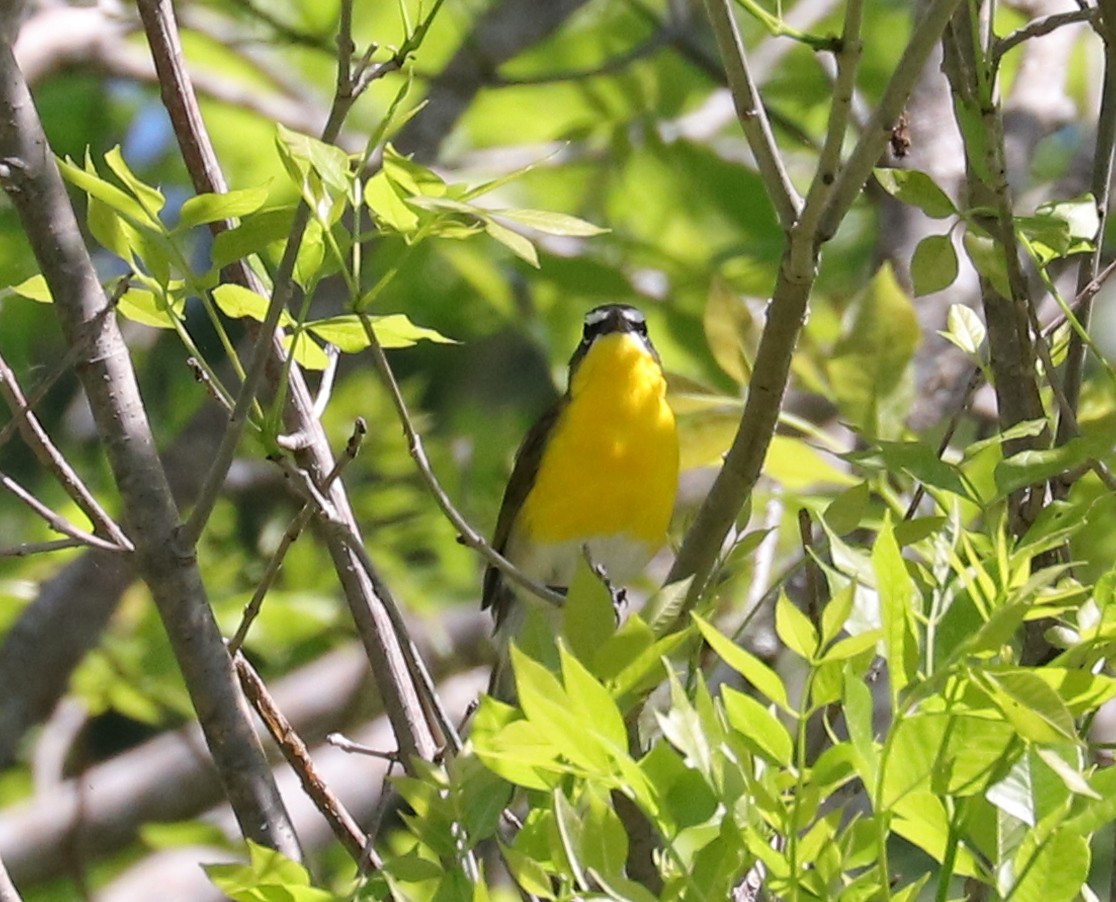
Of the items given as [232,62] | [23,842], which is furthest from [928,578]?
[232,62]

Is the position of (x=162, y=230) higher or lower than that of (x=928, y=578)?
higher

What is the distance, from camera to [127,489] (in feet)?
5.41

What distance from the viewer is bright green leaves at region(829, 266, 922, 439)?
1.66m

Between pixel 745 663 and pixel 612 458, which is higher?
pixel 612 458

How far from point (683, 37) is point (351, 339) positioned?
2887 mm

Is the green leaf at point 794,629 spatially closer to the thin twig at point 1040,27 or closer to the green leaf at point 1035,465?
the green leaf at point 1035,465

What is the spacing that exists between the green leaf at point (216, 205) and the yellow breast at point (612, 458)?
8.58 feet

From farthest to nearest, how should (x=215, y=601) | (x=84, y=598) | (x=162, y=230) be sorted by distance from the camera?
(x=215, y=601) < (x=84, y=598) < (x=162, y=230)

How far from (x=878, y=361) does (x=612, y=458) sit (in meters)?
2.32

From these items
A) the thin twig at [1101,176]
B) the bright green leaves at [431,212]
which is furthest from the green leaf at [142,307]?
the thin twig at [1101,176]

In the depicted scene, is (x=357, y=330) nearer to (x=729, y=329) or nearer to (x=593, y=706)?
(x=729, y=329)

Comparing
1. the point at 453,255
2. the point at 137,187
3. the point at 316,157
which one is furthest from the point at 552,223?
the point at 453,255

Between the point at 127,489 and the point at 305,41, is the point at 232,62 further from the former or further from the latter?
the point at 127,489

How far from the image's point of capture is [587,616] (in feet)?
3.58
